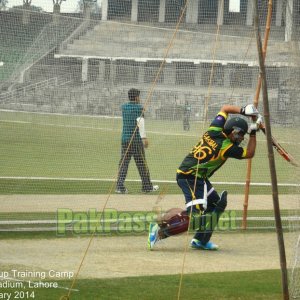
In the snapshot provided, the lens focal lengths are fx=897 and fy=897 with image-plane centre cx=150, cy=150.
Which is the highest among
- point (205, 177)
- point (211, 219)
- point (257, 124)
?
point (257, 124)

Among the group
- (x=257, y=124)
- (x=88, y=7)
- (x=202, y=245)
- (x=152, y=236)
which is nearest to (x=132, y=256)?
(x=152, y=236)

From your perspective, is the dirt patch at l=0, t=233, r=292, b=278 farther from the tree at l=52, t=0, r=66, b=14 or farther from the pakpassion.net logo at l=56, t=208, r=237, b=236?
the tree at l=52, t=0, r=66, b=14

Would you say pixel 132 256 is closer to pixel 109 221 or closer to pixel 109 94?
pixel 109 221

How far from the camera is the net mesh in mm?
13750

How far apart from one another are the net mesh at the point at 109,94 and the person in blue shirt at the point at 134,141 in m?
0.18

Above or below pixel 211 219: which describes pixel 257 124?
above

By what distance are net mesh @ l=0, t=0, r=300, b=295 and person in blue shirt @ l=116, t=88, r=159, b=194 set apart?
6.9 inches

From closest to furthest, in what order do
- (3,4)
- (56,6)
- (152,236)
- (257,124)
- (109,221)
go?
1. (257,124)
2. (152,236)
3. (109,221)
4. (3,4)
5. (56,6)

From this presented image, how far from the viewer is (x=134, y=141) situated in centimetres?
1540

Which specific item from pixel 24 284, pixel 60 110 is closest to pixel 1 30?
pixel 60 110

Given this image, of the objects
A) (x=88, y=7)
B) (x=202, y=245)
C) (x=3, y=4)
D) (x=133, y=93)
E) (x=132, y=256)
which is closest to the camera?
(x=132, y=256)

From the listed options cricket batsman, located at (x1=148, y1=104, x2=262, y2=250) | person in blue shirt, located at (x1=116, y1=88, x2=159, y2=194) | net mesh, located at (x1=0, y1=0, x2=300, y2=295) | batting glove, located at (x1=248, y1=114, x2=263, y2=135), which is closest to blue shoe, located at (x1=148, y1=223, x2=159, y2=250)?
cricket batsman, located at (x1=148, y1=104, x2=262, y2=250)

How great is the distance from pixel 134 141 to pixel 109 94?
98cm

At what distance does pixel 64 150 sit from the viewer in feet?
48.2
